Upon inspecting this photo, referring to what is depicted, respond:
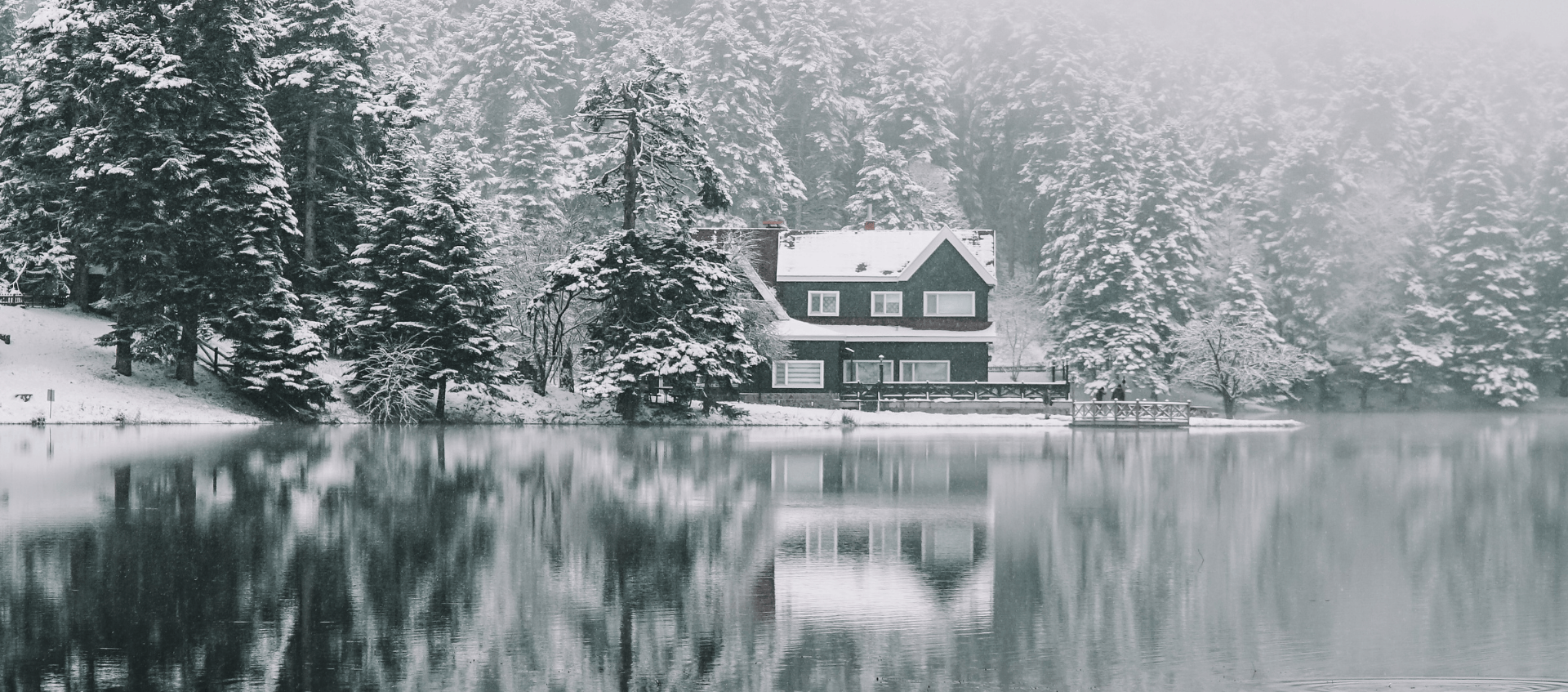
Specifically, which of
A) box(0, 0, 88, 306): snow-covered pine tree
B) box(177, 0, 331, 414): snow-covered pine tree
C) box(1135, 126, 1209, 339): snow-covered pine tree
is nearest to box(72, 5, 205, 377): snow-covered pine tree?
box(177, 0, 331, 414): snow-covered pine tree

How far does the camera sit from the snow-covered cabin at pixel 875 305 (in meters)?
55.3

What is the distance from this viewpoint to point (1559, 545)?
659 inches

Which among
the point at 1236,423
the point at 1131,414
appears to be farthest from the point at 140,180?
the point at 1236,423

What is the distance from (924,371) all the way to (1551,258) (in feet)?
129

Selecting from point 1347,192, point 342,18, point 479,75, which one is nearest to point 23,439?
point 342,18

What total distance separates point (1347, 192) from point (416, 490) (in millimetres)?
67166

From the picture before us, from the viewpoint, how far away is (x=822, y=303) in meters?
57.3

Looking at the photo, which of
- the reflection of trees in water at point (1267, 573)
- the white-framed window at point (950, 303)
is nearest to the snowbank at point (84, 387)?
the reflection of trees in water at point (1267, 573)

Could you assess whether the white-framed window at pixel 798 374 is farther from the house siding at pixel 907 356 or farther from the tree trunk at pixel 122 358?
the tree trunk at pixel 122 358

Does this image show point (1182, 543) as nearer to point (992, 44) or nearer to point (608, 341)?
point (608, 341)

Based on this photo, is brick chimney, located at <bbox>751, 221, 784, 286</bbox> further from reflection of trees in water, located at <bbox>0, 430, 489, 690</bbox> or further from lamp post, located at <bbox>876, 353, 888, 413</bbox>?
reflection of trees in water, located at <bbox>0, 430, 489, 690</bbox>

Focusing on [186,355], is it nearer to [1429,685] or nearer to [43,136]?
[43,136]

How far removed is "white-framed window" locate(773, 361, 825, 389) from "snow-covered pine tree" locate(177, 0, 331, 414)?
19.3m

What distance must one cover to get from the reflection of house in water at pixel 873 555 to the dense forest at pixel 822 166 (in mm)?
22603
